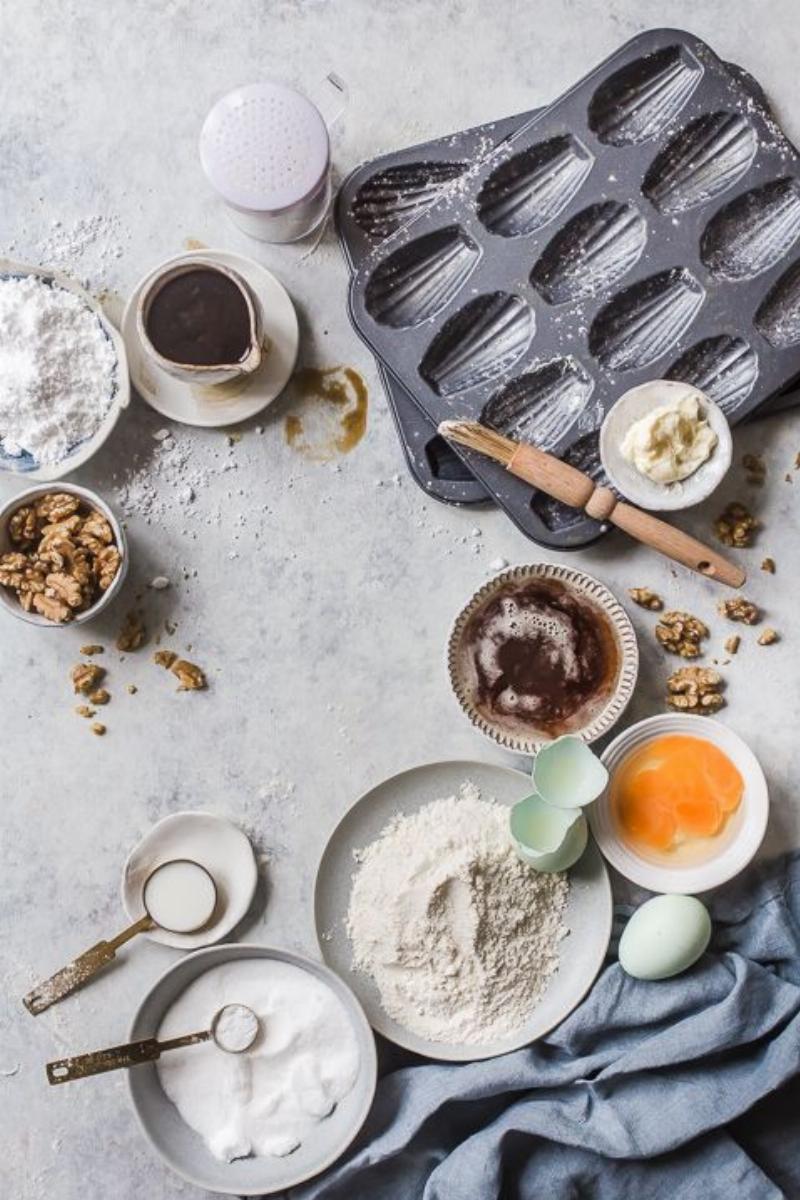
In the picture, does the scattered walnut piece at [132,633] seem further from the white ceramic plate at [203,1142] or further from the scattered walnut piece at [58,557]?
the white ceramic plate at [203,1142]

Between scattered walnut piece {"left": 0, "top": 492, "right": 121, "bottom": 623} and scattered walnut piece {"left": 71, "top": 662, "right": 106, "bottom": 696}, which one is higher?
scattered walnut piece {"left": 0, "top": 492, "right": 121, "bottom": 623}

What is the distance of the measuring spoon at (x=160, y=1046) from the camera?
204 cm

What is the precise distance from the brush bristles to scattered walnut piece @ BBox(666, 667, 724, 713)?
45 cm

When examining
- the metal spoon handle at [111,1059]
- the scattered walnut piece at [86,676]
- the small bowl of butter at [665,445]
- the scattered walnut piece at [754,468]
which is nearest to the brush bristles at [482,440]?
Result: the small bowl of butter at [665,445]

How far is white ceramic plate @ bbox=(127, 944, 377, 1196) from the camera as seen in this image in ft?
6.58

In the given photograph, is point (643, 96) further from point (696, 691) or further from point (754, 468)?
point (696, 691)

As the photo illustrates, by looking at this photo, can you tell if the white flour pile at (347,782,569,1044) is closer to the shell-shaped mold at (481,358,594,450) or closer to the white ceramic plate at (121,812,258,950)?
the white ceramic plate at (121,812,258,950)

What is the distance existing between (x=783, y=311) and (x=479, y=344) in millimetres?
476

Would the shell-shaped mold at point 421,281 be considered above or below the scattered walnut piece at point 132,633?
above

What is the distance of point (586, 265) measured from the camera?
2.10 metres

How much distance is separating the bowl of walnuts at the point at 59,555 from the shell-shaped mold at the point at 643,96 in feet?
3.23

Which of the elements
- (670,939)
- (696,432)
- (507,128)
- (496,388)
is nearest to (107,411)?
(496,388)

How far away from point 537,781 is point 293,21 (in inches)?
50.9

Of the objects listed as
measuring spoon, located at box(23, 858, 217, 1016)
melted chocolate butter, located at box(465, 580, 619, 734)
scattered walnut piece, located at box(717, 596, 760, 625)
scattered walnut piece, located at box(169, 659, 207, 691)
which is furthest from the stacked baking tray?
measuring spoon, located at box(23, 858, 217, 1016)
